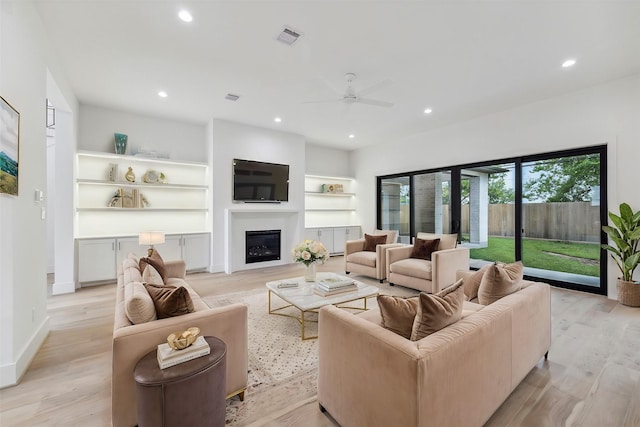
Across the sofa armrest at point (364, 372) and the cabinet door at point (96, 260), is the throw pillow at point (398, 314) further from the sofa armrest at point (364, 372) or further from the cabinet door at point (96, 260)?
the cabinet door at point (96, 260)

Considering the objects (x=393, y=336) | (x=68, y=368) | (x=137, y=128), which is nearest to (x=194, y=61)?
(x=137, y=128)

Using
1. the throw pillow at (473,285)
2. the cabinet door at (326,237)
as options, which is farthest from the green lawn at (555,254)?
the cabinet door at (326,237)

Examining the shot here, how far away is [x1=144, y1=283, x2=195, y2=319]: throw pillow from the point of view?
173 centimetres

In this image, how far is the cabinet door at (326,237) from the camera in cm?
719

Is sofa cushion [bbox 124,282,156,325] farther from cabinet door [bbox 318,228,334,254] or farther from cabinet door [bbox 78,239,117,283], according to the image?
cabinet door [bbox 318,228,334,254]

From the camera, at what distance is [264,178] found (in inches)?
239

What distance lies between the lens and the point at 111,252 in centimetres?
464

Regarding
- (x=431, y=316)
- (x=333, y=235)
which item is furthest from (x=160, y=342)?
(x=333, y=235)

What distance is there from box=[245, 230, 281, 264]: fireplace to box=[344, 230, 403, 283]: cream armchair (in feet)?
5.94

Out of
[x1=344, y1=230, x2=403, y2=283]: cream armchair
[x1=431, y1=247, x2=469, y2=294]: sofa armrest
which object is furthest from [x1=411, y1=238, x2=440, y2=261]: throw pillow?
[x1=344, y1=230, x2=403, y2=283]: cream armchair

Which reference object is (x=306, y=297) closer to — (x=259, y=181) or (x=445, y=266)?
(x=445, y=266)

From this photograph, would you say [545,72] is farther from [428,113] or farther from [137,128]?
[137,128]

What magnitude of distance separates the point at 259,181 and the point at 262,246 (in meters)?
1.43

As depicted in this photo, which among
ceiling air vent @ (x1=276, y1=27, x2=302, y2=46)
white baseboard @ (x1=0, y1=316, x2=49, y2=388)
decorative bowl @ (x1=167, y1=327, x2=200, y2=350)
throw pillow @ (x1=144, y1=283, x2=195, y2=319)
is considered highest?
ceiling air vent @ (x1=276, y1=27, x2=302, y2=46)
